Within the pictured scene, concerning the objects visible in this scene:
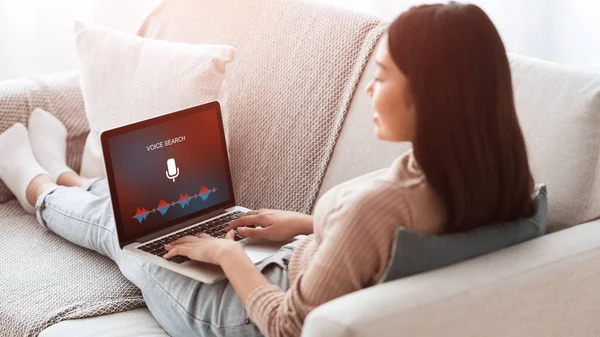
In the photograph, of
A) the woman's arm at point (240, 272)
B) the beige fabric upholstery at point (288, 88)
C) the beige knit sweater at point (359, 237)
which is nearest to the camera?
the beige knit sweater at point (359, 237)

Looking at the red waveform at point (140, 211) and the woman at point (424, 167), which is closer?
the woman at point (424, 167)

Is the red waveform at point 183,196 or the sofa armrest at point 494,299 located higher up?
the sofa armrest at point 494,299

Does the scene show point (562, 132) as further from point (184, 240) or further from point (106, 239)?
point (106, 239)

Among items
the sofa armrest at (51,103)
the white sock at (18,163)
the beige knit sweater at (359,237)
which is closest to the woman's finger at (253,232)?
the beige knit sweater at (359,237)

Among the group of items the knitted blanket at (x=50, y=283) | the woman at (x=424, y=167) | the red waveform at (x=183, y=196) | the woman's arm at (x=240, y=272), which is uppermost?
the woman at (x=424, y=167)

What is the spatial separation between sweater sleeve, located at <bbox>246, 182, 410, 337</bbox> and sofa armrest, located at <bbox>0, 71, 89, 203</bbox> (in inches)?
47.8

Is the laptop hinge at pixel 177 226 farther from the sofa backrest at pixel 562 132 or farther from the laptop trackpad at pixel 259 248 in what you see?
the sofa backrest at pixel 562 132

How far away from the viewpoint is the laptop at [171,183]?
1667 mm

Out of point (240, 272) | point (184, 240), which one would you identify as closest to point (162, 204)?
point (184, 240)

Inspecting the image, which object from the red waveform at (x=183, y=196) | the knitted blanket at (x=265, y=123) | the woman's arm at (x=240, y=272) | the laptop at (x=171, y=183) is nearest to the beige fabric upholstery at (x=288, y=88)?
the knitted blanket at (x=265, y=123)

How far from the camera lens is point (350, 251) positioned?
1.23m

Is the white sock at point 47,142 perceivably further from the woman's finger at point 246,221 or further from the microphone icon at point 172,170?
the woman's finger at point 246,221

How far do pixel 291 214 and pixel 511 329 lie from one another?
1.88ft

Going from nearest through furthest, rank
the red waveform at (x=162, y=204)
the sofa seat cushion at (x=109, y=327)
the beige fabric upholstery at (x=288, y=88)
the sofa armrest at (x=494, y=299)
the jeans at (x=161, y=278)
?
the sofa armrest at (x=494, y=299) < the jeans at (x=161, y=278) < the sofa seat cushion at (x=109, y=327) < the red waveform at (x=162, y=204) < the beige fabric upholstery at (x=288, y=88)
